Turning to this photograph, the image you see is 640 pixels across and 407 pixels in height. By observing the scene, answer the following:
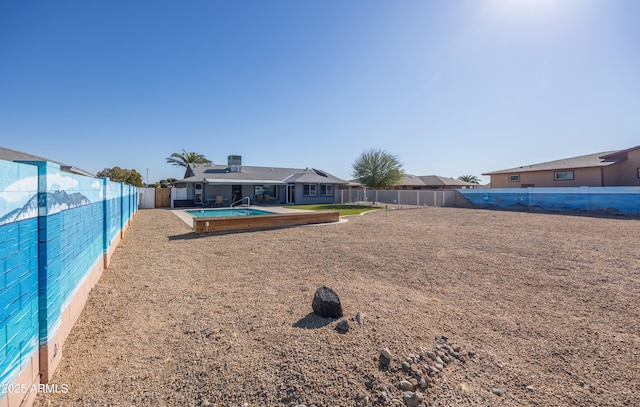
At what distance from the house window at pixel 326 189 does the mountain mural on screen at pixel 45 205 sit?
2542 cm

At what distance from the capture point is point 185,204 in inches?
898

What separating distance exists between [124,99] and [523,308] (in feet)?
67.0

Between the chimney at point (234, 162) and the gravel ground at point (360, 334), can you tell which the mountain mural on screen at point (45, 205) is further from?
the chimney at point (234, 162)

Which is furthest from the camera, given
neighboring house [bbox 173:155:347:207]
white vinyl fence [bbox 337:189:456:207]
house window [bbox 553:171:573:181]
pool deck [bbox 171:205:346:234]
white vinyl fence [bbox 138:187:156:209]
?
white vinyl fence [bbox 337:189:456:207]

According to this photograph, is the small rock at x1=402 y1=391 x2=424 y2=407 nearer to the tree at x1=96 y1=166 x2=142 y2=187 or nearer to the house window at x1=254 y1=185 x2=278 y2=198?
the house window at x1=254 y1=185 x2=278 y2=198

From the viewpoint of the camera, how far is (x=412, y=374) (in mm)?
2385

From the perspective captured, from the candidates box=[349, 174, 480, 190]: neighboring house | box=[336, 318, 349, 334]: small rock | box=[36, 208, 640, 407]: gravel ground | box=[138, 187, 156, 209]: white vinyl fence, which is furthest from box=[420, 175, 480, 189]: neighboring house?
box=[336, 318, 349, 334]: small rock

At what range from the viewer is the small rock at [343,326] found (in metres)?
3.09

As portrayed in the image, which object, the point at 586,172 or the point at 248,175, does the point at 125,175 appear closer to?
the point at 248,175

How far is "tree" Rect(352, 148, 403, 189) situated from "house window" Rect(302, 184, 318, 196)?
477 cm

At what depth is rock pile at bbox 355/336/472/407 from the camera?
2100mm

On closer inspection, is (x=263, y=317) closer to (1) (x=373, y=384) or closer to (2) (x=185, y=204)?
(1) (x=373, y=384)

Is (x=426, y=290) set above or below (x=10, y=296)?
below

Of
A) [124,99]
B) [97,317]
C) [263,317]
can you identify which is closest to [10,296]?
[97,317]
